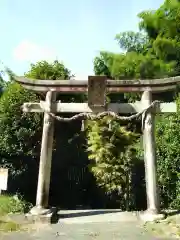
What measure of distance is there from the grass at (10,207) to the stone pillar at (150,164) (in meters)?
3.70

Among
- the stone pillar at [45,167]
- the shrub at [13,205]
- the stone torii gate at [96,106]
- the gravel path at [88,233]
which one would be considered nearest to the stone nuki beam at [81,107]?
the stone torii gate at [96,106]

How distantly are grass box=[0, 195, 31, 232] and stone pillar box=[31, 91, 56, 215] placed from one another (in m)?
0.86

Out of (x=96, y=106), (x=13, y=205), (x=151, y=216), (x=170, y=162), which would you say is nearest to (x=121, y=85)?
(x=96, y=106)

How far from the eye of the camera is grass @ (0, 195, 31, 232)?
825 cm

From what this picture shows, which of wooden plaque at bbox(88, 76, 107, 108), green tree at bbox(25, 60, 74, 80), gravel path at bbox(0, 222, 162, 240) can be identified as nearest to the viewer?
gravel path at bbox(0, 222, 162, 240)

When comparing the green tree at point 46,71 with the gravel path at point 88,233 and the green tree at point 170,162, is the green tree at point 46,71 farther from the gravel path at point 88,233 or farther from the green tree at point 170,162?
the gravel path at point 88,233

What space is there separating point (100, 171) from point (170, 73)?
40.1 feet

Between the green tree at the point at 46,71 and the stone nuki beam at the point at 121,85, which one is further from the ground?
the green tree at the point at 46,71

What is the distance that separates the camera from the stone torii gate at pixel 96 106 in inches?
371

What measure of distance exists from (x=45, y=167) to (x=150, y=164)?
3.24m

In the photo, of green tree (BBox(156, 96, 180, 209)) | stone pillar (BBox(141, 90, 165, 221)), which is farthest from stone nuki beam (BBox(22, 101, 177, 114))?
green tree (BBox(156, 96, 180, 209))

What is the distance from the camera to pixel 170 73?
20.6 metres

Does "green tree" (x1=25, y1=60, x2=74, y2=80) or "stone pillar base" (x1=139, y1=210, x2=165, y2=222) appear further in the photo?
"green tree" (x1=25, y1=60, x2=74, y2=80)

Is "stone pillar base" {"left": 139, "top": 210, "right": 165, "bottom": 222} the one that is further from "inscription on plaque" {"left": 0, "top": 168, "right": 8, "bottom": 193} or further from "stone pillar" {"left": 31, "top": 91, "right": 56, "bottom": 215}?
"inscription on plaque" {"left": 0, "top": 168, "right": 8, "bottom": 193}
